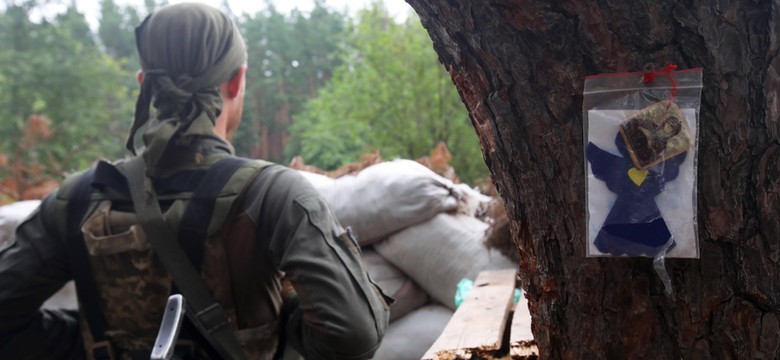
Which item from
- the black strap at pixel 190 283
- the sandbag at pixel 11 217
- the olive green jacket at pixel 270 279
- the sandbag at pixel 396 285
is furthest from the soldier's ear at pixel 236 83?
the sandbag at pixel 11 217

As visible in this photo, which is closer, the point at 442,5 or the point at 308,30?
the point at 442,5

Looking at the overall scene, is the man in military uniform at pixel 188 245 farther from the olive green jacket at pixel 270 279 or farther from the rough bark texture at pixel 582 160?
the rough bark texture at pixel 582 160

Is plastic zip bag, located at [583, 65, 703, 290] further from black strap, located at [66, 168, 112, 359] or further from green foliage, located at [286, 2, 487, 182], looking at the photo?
green foliage, located at [286, 2, 487, 182]

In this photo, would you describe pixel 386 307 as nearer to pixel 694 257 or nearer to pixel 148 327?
pixel 148 327

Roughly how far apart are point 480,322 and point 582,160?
3.72 feet

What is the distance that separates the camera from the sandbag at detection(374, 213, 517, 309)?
3316 mm

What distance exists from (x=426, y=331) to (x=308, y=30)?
30.7m

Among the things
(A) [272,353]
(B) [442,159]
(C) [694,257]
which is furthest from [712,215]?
(B) [442,159]

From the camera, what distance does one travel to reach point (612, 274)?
3.47 ft

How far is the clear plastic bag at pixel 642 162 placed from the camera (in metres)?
0.98

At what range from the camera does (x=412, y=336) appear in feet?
10.7

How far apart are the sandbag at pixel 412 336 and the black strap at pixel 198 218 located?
1440mm

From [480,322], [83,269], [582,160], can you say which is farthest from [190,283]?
[582,160]

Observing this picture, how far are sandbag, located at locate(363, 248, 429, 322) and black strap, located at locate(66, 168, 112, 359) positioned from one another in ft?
4.84
